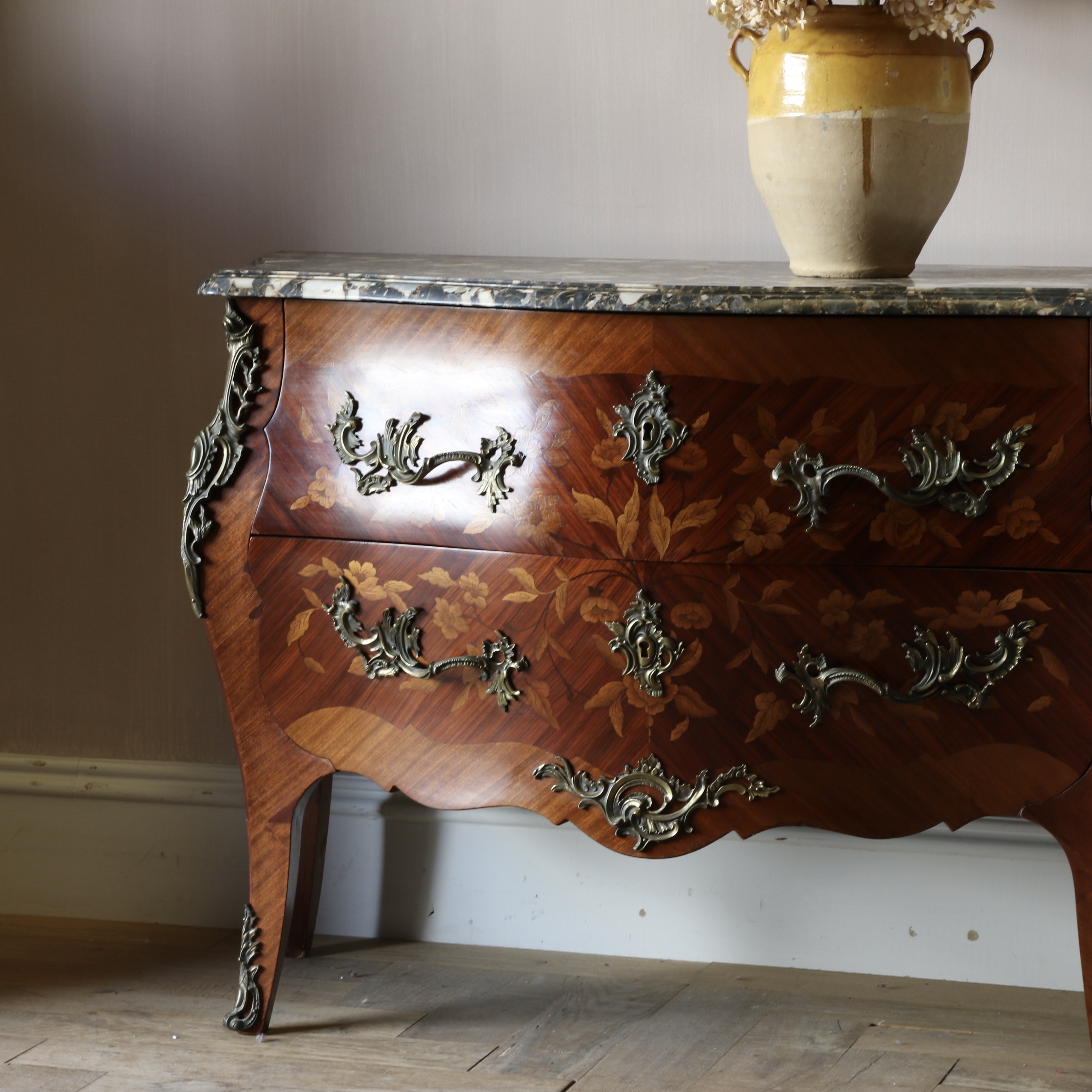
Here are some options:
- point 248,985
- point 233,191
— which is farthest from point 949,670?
point 233,191

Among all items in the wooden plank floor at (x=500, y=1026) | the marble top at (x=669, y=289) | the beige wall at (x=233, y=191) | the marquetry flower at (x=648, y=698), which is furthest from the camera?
the beige wall at (x=233, y=191)

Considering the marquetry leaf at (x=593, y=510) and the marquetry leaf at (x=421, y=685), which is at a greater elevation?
the marquetry leaf at (x=593, y=510)

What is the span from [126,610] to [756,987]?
95cm

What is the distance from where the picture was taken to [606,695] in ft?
4.02

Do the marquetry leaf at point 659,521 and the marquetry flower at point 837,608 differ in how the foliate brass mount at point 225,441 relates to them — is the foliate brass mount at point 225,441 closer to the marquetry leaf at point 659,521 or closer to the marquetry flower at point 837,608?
the marquetry leaf at point 659,521

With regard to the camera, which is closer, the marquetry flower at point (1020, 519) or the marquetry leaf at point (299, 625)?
the marquetry flower at point (1020, 519)

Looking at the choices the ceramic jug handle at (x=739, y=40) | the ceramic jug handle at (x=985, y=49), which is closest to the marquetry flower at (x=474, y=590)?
the ceramic jug handle at (x=739, y=40)

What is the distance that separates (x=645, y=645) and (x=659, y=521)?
11 cm

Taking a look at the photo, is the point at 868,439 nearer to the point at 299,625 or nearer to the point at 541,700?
the point at 541,700

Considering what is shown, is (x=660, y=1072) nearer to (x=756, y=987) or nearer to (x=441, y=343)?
(x=756, y=987)

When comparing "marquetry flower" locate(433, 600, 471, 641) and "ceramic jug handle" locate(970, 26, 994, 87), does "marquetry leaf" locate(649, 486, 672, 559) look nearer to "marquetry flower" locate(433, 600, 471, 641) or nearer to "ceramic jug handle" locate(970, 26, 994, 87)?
"marquetry flower" locate(433, 600, 471, 641)

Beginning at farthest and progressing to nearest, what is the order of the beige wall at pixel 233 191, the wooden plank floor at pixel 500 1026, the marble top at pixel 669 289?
the beige wall at pixel 233 191 → the wooden plank floor at pixel 500 1026 → the marble top at pixel 669 289

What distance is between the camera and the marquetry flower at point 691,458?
3.85 feet

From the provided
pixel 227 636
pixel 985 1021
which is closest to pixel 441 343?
pixel 227 636
